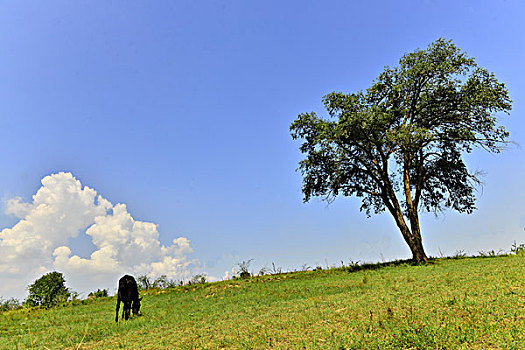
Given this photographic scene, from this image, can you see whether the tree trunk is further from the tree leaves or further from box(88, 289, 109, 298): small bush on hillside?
box(88, 289, 109, 298): small bush on hillside

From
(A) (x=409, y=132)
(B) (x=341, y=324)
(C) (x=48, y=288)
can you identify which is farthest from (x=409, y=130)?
(C) (x=48, y=288)

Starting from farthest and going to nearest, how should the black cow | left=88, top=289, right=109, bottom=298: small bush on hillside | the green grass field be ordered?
left=88, top=289, right=109, bottom=298: small bush on hillside → the black cow → the green grass field

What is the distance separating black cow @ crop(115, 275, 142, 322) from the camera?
48.1ft

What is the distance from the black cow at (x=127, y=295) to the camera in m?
14.7

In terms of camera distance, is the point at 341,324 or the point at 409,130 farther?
the point at 409,130

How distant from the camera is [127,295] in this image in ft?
48.4

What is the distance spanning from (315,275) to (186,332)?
15.7 m

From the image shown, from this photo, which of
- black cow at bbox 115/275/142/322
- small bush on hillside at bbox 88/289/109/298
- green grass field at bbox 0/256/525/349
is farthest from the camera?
small bush on hillside at bbox 88/289/109/298

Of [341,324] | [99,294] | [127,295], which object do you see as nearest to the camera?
[341,324]

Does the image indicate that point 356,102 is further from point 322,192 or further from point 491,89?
point 491,89

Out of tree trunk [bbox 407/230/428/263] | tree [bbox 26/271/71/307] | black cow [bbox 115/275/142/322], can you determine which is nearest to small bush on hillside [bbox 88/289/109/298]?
tree [bbox 26/271/71/307]

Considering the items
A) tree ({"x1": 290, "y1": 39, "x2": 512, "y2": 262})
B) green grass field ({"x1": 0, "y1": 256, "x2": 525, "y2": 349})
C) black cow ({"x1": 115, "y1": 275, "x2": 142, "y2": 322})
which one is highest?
tree ({"x1": 290, "y1": 39, "x2": 512, "y2": 262})

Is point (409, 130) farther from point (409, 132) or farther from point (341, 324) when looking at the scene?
point (341, 324)

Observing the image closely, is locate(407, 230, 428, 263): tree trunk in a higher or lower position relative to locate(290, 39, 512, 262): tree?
lower
